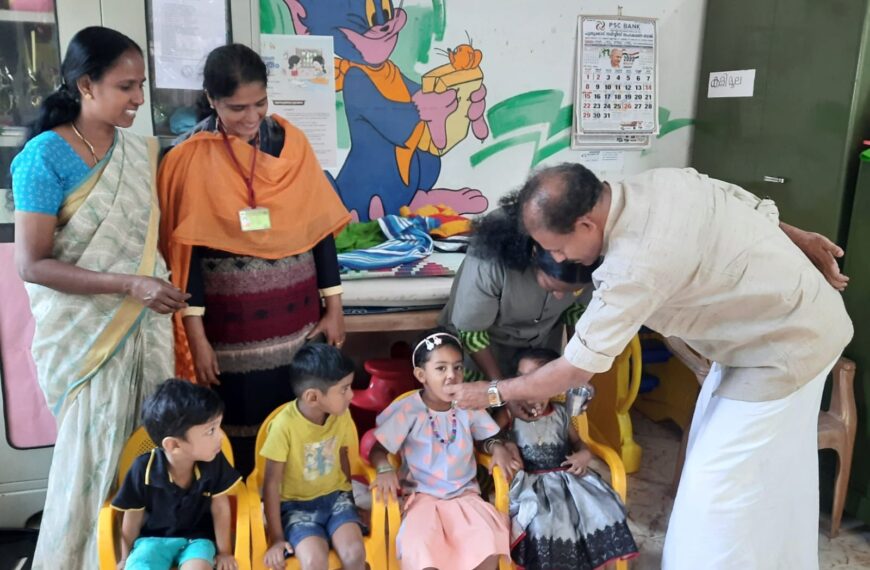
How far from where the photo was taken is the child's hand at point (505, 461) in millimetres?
1874

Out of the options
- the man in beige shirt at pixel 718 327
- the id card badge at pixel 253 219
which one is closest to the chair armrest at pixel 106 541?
the id card badge at pixel 253 219

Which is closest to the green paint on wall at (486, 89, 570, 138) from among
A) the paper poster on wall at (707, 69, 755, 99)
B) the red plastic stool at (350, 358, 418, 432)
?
the paper poster on wall at (707, 69, 755, 99)

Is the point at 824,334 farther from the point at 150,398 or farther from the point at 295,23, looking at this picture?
the point at 295,23

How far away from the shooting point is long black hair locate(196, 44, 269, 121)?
160cm

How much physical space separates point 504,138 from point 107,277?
5.98 feet

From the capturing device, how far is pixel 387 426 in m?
1.91

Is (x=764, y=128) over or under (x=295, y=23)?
under

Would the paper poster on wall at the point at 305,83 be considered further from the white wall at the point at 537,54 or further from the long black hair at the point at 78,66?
the long black hair at the point at 78,66

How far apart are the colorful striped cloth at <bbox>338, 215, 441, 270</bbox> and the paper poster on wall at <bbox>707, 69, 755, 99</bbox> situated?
1298 millimetres

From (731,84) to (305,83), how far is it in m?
1.69

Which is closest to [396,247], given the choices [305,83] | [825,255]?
[305,83]

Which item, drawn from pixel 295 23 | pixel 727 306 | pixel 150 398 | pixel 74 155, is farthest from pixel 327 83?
pixel 727 306

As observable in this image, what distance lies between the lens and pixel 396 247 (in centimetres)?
248

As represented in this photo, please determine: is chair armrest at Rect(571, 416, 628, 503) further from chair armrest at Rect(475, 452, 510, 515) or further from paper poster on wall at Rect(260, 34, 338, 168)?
paper poster on wall at Rect(260, 34, 338, 168)
